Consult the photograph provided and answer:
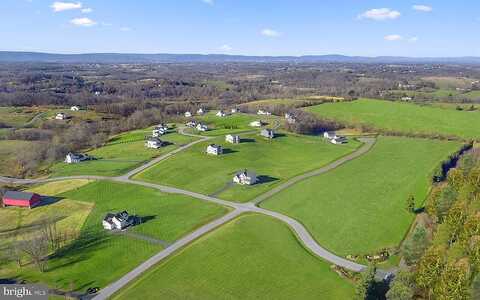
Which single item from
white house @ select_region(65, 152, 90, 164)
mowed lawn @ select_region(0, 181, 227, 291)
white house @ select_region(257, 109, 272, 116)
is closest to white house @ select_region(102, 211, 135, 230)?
mowed lawn @ select_region(0, 181, 227, 291)

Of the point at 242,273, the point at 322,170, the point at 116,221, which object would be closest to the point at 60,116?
the point at 116,221

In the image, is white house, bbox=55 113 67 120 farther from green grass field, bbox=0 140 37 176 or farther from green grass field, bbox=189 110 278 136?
green grass field, bbox=189 110 278 136

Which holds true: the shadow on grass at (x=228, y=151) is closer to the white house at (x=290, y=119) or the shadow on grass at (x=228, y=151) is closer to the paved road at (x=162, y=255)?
the paved road at (x=162, y=255)

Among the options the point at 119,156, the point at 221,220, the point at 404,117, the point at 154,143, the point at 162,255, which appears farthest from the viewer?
the point at 404,117

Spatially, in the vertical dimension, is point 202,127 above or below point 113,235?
above

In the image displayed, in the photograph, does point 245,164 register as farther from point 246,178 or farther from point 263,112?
point 263,112

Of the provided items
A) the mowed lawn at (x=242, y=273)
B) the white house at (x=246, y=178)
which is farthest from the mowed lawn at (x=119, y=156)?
the mowed lawn at (x=242, y=273)

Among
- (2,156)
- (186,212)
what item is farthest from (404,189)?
(2,156)
